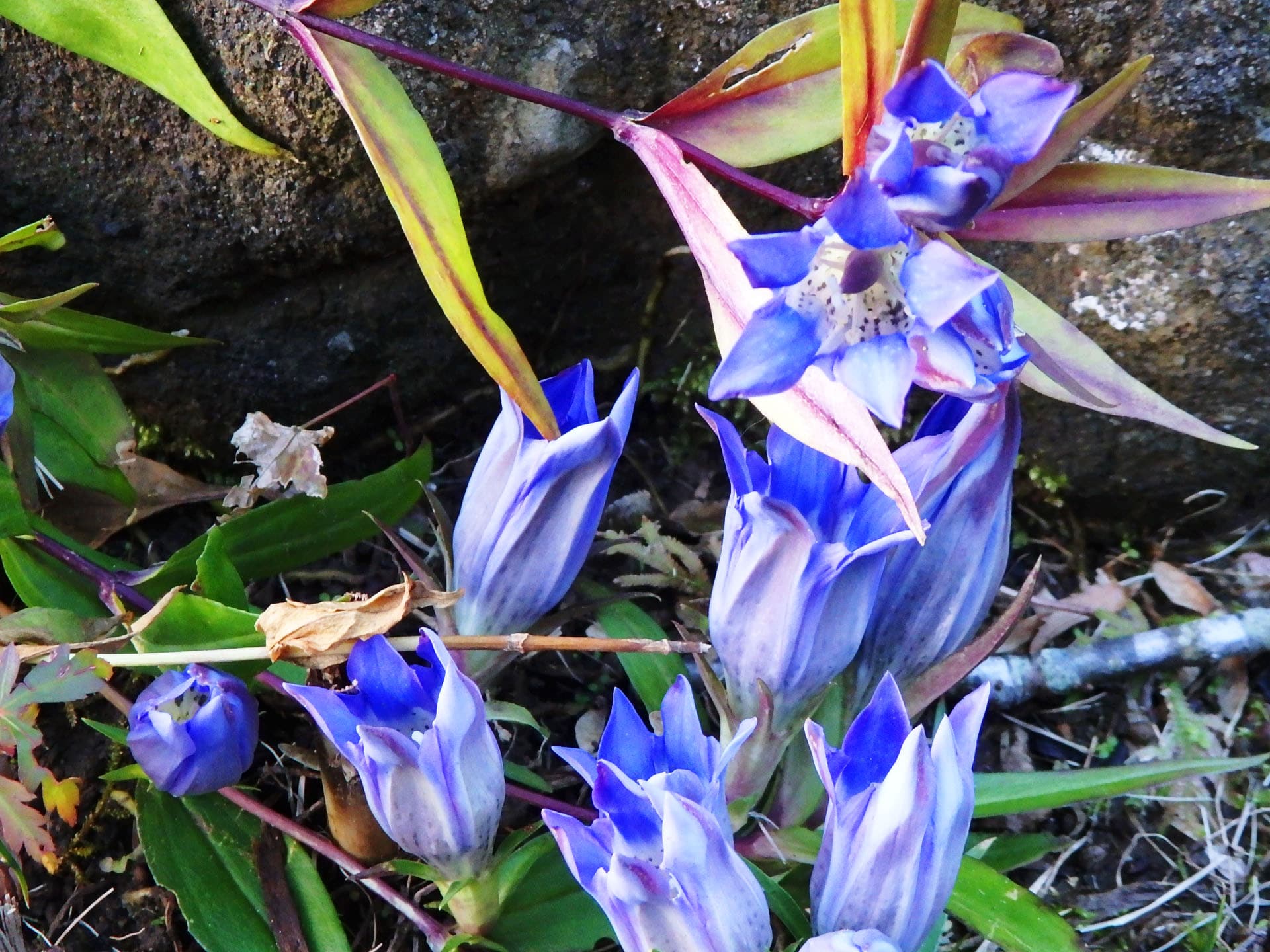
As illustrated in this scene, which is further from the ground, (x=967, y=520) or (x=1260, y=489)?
(x=967, y=520)

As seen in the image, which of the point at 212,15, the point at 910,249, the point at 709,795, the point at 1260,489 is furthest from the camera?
the point at 1260,489

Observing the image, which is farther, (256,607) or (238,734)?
(256,607)

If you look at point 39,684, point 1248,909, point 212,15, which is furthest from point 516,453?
point 1248,909

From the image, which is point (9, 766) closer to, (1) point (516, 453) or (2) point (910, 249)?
(1) point (516, 453)

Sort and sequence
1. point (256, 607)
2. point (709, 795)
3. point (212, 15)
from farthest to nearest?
point (256, 607)
point (212, 15)
point (709, 795)

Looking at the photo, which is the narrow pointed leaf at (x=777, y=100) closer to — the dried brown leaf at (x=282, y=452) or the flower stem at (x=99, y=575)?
the dried brown leaf at (x=282, y=452)

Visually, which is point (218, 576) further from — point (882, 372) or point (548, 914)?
point (882, 372)

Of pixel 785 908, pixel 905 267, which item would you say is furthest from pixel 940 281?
pixel 785 908
